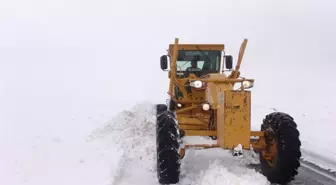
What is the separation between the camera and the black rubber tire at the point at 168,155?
5.65 metres

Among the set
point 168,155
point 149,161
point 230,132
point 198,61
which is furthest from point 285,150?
point 198,61

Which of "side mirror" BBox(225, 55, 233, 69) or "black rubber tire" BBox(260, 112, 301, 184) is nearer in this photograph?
"black rubber tire" BBox(260, 112, 301, 184)

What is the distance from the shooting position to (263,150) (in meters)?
6.42

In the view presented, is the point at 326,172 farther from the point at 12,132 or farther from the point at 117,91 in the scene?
the point at 117,91

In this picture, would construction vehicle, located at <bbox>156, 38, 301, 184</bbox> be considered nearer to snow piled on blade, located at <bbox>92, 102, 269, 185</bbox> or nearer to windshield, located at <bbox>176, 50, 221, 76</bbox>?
snow piled on blade, located at <bbox>92, 102, 269, 185</bbox>

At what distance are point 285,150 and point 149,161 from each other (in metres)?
2.40

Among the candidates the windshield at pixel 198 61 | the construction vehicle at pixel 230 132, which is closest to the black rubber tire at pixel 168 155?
the construction vehicle at pixel 230 132

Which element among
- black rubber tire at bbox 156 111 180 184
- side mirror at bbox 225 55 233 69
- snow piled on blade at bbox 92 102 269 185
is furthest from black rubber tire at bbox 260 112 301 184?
side mirror at bbox 225 55 233 69

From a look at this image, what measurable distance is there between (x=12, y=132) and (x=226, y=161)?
4663 mm

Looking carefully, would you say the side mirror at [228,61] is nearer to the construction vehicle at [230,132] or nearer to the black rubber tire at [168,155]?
the construction vehicle at [230,132]

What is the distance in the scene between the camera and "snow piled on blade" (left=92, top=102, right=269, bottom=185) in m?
5.45

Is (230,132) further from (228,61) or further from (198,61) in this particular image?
(198,61)

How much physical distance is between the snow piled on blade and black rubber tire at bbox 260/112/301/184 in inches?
16.5

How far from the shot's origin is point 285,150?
19.0ft
